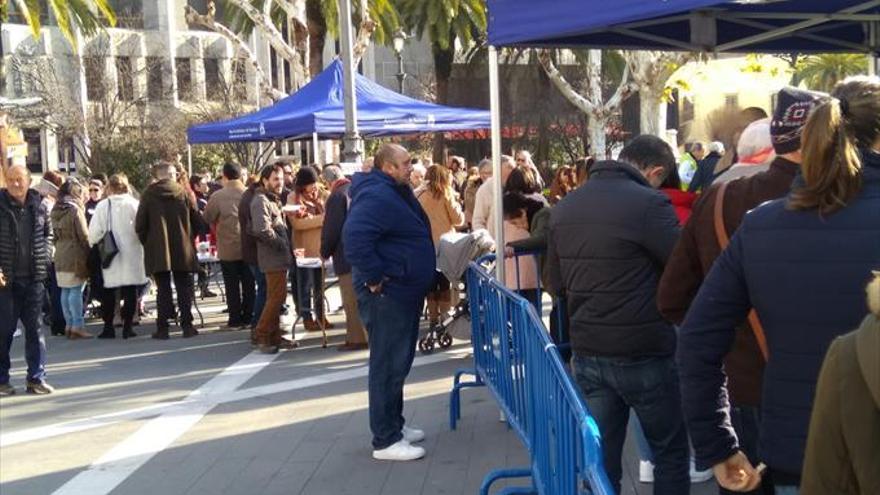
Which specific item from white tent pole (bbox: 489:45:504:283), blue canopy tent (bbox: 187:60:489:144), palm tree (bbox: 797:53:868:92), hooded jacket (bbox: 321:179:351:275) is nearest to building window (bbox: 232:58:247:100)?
palm tree (bbox: 797:53:868:92)

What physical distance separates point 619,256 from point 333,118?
11.0 metres

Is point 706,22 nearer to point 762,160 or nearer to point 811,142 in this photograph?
point 762,160

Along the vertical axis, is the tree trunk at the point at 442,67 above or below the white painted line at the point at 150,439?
above

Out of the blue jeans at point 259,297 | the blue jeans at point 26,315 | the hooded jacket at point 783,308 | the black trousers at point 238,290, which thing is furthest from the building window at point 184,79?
the hooded jacket at point 783,308

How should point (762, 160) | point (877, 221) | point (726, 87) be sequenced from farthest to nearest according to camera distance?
point (726, 87)
point (762, 160)
point (877, 221)

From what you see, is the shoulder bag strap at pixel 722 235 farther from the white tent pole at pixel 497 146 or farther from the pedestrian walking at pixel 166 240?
the pedestrian walking at pixel 166 240

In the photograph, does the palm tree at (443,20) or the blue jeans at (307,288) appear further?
the palm tree at (443,20)

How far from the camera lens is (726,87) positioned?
1326 cm

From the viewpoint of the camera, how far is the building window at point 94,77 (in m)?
39.2

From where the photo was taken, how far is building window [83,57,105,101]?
129ft

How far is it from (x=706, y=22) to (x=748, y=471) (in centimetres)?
477

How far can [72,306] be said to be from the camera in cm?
1238

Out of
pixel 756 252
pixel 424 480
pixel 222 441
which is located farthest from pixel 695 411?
pixel 222 441

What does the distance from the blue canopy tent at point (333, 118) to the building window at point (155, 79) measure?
Result: 27.7 meters
